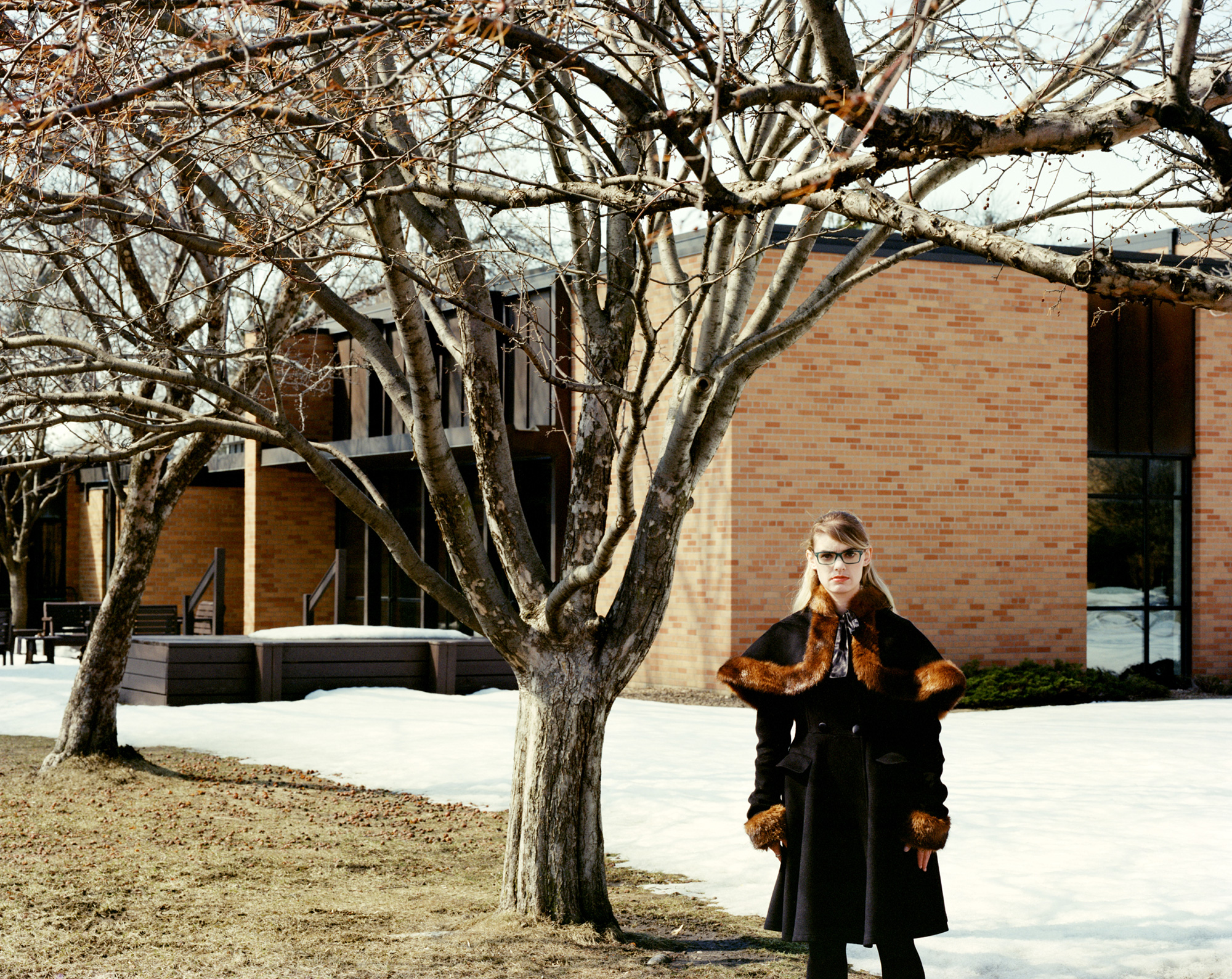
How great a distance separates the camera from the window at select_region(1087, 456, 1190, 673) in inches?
688

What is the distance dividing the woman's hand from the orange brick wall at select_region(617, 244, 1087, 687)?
36.0 feet

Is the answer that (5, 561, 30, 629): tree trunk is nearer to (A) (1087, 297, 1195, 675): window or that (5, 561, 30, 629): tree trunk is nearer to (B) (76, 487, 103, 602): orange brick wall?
(B) (76, 487, 103, 602): orange brick wall

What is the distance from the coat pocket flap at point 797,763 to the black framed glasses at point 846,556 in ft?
2.11

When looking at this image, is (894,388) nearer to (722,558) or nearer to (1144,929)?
(722,558)

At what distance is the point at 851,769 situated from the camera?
4418 mm

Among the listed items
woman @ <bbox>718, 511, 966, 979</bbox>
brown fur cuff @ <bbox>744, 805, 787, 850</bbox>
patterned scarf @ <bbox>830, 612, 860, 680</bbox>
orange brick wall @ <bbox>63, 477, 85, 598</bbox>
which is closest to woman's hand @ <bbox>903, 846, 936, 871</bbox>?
woman @ <bbox>718, 511, 966, 979</bbox>

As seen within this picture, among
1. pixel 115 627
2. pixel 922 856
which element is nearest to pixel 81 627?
pixel 115 627

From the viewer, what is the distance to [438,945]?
5828 millimetres

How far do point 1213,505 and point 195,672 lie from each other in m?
12.9

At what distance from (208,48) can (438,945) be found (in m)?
3.78

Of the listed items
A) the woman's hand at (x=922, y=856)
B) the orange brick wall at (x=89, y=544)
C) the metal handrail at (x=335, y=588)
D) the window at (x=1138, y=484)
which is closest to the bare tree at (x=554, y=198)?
the woman's hand at (x=922, y=856)

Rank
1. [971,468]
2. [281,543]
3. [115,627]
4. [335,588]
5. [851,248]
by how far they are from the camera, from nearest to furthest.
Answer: [115,627]
[851,248]
[971,468]
[335,588]
[281,543]

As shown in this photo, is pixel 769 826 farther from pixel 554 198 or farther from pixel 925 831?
pixel 554 198

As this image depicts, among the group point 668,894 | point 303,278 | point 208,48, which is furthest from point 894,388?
point 208,48
